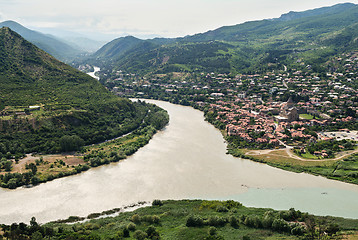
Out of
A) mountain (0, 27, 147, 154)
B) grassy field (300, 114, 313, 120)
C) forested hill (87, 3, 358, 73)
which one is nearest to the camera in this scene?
mountain (0, 27, 147, 154)

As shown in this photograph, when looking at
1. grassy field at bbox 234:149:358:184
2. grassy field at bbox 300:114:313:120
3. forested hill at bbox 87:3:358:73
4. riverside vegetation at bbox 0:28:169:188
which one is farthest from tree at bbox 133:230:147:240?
forested hill at bbox 87:3:358:73

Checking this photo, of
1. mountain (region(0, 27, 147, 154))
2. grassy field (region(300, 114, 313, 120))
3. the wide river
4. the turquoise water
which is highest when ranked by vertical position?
mountain (region(0, 27, 147, 154))

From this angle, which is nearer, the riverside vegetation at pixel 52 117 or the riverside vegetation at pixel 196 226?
the riverside vegetation at pixel 196 226

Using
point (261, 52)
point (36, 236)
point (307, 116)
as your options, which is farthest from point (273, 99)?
point (261, 52)

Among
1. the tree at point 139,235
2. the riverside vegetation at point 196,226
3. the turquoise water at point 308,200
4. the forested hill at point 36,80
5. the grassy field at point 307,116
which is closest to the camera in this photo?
the riverside vegetation at point 196,226

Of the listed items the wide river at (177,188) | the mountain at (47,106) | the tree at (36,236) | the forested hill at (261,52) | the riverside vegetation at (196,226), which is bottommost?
the wide river at (177,188)

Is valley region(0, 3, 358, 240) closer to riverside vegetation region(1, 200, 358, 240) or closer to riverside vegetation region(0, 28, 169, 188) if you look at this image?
riverside vegetation region(1, 200, 358, 240)

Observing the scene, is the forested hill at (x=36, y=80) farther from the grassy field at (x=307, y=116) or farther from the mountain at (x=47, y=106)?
the grassy field at (x=307, y=116)

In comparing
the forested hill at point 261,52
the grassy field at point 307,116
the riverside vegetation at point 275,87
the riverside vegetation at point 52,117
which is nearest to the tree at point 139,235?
the riverside vegetation at point 52,117
